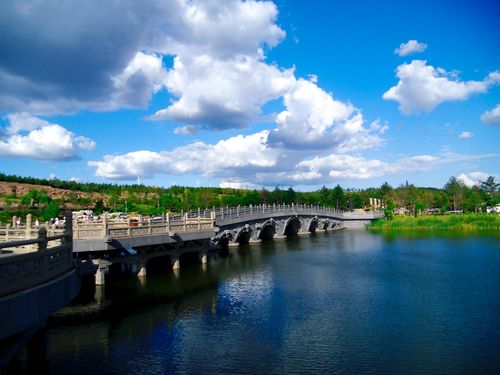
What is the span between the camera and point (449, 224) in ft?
189

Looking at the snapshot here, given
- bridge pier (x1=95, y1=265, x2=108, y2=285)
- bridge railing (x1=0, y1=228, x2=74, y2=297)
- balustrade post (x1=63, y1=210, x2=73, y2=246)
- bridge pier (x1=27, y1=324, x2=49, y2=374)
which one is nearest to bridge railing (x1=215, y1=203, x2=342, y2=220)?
bridge pier (x1=95, y1=265, x2=108, y2=285)

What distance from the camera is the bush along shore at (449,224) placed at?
54731 millimetres

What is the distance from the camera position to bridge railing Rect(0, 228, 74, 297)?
747 centimetres

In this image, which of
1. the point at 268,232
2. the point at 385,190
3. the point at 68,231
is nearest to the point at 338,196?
the point at 385,190

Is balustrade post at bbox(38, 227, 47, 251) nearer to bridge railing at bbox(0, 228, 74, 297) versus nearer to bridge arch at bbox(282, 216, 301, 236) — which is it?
bridge railing at bbox(0, 228, 74, 297)

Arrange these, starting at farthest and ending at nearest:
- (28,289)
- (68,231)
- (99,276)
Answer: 1. (99,276)
2. (68,231)
3. (28,289)

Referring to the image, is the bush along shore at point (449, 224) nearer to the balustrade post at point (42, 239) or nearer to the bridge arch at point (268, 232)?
the bridge arch at point (268, 232)

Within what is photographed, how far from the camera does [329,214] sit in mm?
65312

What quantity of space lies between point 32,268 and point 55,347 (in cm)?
636

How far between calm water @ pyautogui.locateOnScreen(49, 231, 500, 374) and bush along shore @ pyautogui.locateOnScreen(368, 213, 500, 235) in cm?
3033

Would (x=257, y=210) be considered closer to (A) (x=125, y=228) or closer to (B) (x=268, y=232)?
(B) (x=268, y=232)

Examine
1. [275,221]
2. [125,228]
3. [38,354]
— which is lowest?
[38,354]

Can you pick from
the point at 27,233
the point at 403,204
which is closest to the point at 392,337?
the point at 27,233

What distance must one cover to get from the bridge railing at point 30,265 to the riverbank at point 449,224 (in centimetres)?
5433
